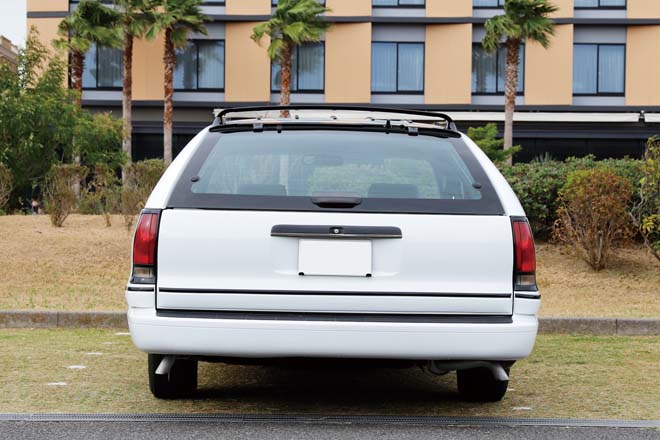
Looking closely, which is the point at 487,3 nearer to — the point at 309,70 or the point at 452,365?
the point at 309,70

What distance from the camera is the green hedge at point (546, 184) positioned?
47.8 feet

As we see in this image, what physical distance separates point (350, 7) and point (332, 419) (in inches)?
1320

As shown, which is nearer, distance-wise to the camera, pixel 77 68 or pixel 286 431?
pixel 286 431

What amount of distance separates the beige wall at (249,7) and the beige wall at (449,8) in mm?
5990

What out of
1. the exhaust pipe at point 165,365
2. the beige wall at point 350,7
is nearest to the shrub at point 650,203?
the exhaust pipe at point 165,365

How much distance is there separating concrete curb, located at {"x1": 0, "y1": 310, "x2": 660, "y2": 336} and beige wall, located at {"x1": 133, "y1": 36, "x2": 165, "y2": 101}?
28842mm

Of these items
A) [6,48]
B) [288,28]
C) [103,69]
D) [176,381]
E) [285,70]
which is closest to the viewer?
[176,381]

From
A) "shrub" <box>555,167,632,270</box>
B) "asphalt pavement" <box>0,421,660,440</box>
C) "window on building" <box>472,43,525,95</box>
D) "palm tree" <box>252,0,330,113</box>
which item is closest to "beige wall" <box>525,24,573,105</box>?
"window on building" <box>472,43,525,95</box>

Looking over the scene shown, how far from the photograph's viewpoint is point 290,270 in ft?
15.6

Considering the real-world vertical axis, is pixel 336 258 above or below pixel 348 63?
below

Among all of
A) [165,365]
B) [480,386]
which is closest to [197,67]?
[480,386]

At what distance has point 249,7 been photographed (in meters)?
37.8

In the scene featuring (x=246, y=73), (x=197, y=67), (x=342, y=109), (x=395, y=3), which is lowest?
(x=342, y=109)

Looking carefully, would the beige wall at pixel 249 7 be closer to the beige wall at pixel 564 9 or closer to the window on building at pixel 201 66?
the window on building at pixel 201 66
